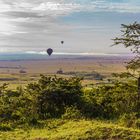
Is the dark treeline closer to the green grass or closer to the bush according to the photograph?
the bush

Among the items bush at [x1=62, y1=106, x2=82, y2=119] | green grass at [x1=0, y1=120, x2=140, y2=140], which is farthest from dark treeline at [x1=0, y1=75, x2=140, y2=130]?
green grass at [x1=0, y1=120, x2=140, y2=140]

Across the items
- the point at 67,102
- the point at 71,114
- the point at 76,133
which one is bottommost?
the point at 76,133

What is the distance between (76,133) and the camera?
21828 mm

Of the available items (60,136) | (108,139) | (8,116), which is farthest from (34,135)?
(8,116)

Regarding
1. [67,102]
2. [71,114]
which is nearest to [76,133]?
[71,114]

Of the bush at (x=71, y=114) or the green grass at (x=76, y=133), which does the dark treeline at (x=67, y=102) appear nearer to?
the bush at (x=71, y=114)

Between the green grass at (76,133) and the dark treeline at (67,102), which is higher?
the dark treeline at (67,102)

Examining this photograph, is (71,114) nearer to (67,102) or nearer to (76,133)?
(67,102)

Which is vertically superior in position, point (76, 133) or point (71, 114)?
point (71, 114)

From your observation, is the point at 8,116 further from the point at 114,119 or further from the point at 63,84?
the point at 114,119

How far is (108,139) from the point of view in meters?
20.9

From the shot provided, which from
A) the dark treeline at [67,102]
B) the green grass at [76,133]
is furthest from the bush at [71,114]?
the green grass at [76,133]

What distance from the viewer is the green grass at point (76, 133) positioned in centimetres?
2116

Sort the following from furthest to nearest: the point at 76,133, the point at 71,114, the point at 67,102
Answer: the point at 67,102
the point at 71,114
the point at 76,133
